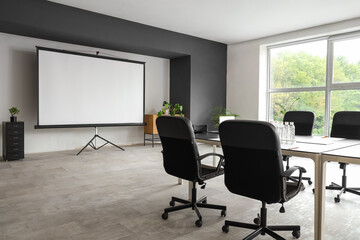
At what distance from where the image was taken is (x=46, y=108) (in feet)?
19.0

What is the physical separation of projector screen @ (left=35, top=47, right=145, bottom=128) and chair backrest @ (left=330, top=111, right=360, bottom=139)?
15.7 feet

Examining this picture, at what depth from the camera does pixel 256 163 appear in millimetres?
1960

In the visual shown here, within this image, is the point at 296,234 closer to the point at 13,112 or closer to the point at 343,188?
the point at 343,188

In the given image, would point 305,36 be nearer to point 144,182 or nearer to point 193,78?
point 193,78

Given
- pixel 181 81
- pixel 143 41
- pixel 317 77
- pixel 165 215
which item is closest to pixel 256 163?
pixel 165 215

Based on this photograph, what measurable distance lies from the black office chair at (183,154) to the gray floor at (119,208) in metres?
0.22

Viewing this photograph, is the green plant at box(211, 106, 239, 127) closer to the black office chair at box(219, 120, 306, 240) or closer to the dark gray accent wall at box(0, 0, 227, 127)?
the dark gray accent wall at box(0, 0, 227, 127)

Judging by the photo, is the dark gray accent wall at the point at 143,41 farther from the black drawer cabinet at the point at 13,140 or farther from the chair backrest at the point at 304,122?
the chair backrest at the point at 304,122

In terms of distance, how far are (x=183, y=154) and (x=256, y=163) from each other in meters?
0.73

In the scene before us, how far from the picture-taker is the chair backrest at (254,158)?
1858mm

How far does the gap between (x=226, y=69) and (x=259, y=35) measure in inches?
60.5

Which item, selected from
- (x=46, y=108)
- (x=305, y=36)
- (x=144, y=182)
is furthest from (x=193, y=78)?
(x=144, y=182)

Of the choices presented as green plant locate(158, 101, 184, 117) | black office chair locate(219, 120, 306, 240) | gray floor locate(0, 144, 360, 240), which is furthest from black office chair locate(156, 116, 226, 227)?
green plant locate(158, 101, 184, 117)

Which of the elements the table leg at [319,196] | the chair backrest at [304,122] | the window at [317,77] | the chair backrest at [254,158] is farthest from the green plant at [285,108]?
the chair backrest at [254,158]
